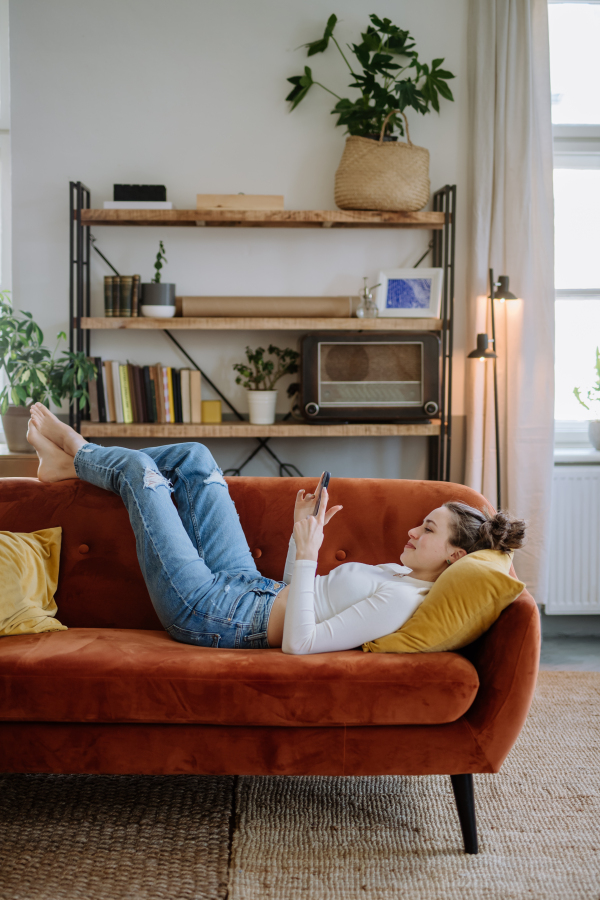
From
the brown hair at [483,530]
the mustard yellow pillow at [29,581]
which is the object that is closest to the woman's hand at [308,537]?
the brown hair at [483,530]

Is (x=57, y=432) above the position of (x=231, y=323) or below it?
below

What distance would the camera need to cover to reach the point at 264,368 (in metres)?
2.80

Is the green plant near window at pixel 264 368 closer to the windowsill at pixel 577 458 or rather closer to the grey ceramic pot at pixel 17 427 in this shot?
the grey ceramic pot at pixel 17 427

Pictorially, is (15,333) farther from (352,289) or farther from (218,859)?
(218,859)

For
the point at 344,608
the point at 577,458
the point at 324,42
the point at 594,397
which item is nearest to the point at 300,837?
the point at 344,608

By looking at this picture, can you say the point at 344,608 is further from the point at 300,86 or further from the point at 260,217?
the point at 300,86

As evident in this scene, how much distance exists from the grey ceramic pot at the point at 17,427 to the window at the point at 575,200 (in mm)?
2316

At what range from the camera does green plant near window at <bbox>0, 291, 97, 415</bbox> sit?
254cm

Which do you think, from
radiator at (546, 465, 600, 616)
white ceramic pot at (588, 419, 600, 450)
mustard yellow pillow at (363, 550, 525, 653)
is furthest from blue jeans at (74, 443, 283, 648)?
white ceramic pot at (588, 419, 600, 450)

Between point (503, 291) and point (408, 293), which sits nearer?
point (503, 291)

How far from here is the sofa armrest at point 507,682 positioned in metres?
1.34

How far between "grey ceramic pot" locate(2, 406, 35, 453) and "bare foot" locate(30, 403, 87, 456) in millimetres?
747

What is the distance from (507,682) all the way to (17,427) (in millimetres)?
2089

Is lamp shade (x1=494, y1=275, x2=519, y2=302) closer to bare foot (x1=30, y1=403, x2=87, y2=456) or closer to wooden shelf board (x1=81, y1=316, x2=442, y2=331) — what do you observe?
wooden shelf board (x1=81, y1=316, x2=442, y2=331)
